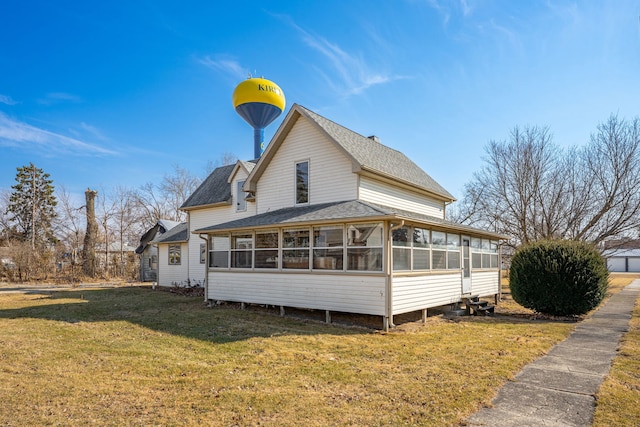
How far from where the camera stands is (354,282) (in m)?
11.1

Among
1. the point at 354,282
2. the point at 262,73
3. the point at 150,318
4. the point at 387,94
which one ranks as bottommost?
the point at 150,318

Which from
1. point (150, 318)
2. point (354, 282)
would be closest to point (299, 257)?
point (354, 282)

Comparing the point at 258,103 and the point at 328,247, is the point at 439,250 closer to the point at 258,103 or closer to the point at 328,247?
the point at 328,247

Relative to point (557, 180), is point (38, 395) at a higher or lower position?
lower

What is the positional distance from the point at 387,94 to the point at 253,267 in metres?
7.91

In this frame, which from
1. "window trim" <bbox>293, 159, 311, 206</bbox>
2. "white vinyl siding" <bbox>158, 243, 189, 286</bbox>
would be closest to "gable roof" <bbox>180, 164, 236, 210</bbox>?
"white vinyl siding" <bbox>158, 243, 189, 286</bbox>

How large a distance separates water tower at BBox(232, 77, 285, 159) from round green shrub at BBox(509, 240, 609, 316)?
17310 millimetres

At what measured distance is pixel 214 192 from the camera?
2158cm

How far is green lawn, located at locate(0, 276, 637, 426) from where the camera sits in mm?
4875

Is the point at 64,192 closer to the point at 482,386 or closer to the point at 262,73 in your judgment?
the point at 262,73

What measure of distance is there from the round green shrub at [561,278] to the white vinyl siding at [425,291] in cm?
235

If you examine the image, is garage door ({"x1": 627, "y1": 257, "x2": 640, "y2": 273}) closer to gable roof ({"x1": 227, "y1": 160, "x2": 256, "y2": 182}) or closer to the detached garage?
the detached garage

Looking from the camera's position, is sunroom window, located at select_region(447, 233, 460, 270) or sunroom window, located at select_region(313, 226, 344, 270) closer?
sunroom window, located at select_region(313, 226, 344, 270)

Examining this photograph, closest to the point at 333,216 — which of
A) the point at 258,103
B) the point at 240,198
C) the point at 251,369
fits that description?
the point at 251,369
